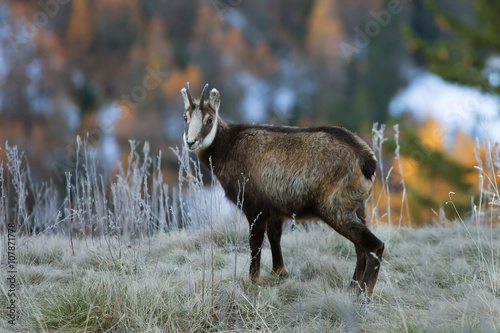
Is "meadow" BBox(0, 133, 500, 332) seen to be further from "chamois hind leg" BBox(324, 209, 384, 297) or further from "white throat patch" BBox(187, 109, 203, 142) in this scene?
"white throat patch" BBox(187, 109, 203, 142)

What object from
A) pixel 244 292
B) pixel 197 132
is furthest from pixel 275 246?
pixel 197 132

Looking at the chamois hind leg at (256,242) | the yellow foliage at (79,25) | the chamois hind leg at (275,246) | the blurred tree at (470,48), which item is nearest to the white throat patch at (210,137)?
the chamois hind leg at (256,242)

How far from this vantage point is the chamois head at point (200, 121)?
4996 mm

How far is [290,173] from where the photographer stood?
15.4ft

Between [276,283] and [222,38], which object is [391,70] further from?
[276,283]

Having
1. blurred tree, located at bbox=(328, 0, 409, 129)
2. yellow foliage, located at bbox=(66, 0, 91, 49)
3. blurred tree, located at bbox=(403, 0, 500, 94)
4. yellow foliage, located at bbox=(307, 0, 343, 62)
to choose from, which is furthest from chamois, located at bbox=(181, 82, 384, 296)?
yellow foliage, located at bbox=(307, 0, 343, 62)

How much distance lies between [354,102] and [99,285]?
69.5ft

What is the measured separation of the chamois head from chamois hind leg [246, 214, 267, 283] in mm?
840

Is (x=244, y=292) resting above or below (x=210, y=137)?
below

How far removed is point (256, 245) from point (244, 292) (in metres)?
0.57

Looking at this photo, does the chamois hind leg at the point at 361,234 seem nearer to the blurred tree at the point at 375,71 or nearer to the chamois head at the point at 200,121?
→ the chamois head at the point at 200,121

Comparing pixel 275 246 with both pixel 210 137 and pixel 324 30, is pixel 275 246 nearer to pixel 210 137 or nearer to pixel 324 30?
pixel 210 137

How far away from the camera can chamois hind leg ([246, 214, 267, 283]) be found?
492 cm

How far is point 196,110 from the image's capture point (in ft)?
16.9
